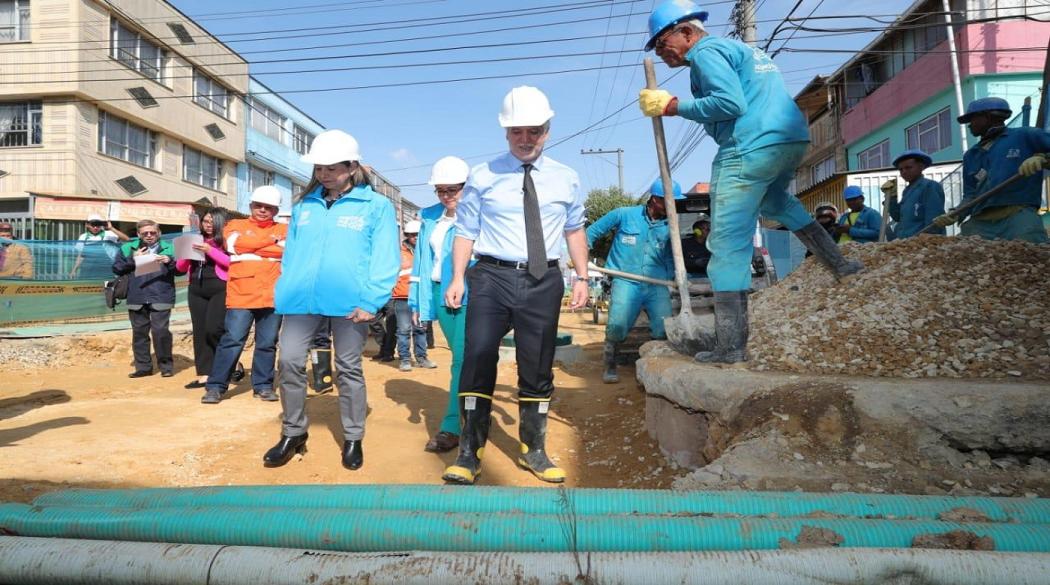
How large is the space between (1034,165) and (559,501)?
399cm

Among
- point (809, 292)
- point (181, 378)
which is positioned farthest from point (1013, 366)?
point (181, 378)

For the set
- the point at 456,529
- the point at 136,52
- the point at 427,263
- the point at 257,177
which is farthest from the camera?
the point at 257,177

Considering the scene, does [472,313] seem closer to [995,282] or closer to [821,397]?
[821,397]

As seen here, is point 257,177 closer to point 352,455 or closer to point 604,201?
point 604,201

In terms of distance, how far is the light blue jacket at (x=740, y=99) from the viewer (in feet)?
9.46

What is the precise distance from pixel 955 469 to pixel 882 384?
0.39m

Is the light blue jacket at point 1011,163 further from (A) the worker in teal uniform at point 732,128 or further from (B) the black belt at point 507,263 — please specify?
(B) the black belt at point 507,263

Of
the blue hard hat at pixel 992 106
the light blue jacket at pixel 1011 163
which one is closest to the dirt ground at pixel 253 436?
the light blue jacket at pixel 1011 163

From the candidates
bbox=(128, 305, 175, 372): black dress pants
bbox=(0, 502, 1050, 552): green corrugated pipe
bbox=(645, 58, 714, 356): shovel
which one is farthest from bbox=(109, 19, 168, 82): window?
bbox=(0, 502, 1050, 552): green corrugated pipe

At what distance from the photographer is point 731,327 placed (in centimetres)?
309

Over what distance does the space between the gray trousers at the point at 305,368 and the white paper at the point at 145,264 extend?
3659 mm

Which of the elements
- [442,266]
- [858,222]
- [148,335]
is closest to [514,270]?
[442,266]

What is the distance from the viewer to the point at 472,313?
9.44ft

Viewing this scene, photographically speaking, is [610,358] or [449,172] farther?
[610,358]
